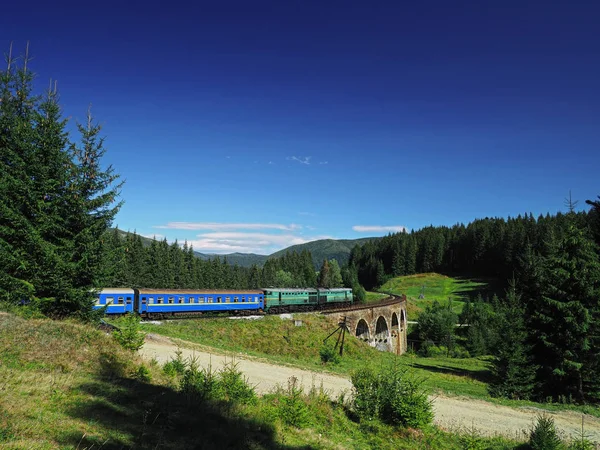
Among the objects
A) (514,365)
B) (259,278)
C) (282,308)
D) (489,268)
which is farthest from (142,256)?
(489,268)

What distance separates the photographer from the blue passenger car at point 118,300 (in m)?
27.0

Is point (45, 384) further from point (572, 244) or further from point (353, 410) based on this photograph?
point (572, 244)

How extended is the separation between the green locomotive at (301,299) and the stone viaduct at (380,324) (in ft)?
15.3

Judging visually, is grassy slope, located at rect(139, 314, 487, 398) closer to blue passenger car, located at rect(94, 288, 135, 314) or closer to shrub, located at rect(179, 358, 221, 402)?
blue passenger car, located at rect(94, 288, 135, 314)

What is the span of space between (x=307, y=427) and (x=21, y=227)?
14.6 metres

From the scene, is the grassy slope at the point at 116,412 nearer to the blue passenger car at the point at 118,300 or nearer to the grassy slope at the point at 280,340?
the grassy slope at the point at 280,340

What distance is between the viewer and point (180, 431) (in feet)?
25.1

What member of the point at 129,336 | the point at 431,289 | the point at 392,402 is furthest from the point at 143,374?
the point at 431,289

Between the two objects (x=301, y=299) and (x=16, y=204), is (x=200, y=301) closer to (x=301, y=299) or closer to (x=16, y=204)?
(x=301, y=299)

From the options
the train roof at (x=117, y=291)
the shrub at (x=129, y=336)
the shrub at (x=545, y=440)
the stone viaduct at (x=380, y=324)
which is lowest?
the stone viaduct at (x=380, y=324)

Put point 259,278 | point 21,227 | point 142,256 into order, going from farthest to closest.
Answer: point 259,278
point 142,256
point 21,227

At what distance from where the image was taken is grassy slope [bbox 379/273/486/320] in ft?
276

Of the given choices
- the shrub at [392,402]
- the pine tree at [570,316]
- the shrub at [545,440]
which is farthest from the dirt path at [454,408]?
the pine tree at [570,316]

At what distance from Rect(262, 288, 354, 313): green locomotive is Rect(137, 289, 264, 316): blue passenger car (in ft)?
5.88
